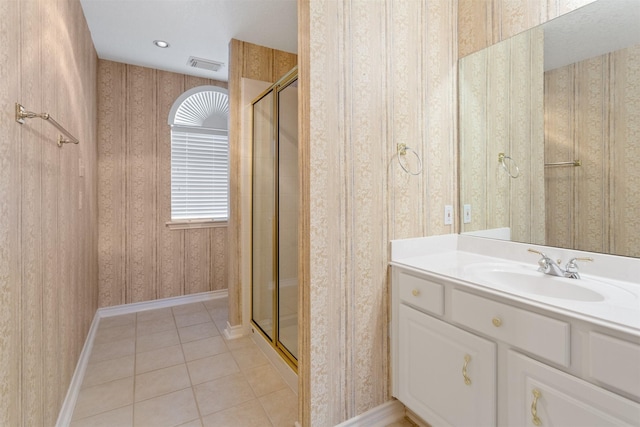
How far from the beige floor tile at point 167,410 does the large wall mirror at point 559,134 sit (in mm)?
1902

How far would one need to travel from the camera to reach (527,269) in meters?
1.46

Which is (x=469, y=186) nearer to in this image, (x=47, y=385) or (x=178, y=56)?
(x=47, y=385)

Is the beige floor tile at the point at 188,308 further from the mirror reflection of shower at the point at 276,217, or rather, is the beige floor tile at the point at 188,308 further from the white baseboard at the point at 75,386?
the mirror reflection of shower at the point at 276,217

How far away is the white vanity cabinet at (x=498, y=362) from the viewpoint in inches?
34.7

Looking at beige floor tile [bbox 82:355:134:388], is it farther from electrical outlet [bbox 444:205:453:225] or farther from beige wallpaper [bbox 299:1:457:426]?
electrical outlet [bbox 444:205:453:225]

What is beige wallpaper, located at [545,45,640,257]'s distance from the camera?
1.24 meters

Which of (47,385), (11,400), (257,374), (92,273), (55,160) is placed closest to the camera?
(11,400)

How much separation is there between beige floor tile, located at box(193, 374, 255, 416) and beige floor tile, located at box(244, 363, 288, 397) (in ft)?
0.13

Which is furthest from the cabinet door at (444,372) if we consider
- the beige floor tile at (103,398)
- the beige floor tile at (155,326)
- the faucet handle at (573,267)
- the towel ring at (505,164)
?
the beige floor tile at (155,326)

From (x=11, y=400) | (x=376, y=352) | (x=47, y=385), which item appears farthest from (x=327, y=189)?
(x=47, y=385)

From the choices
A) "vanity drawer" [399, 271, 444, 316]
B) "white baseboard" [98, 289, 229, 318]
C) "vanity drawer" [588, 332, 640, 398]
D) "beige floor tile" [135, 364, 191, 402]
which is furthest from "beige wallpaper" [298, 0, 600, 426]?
"white baseboard" [98, 289, 229, 318]

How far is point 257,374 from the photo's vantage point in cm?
212

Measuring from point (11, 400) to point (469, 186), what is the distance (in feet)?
7.20

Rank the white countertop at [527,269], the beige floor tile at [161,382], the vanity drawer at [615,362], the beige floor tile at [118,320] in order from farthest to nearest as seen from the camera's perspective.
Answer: the beige floor tile at [118,320] → the beige floor tile at [161,382] → the white countertop at [527,269] → the vanity drawer at [615,362]
